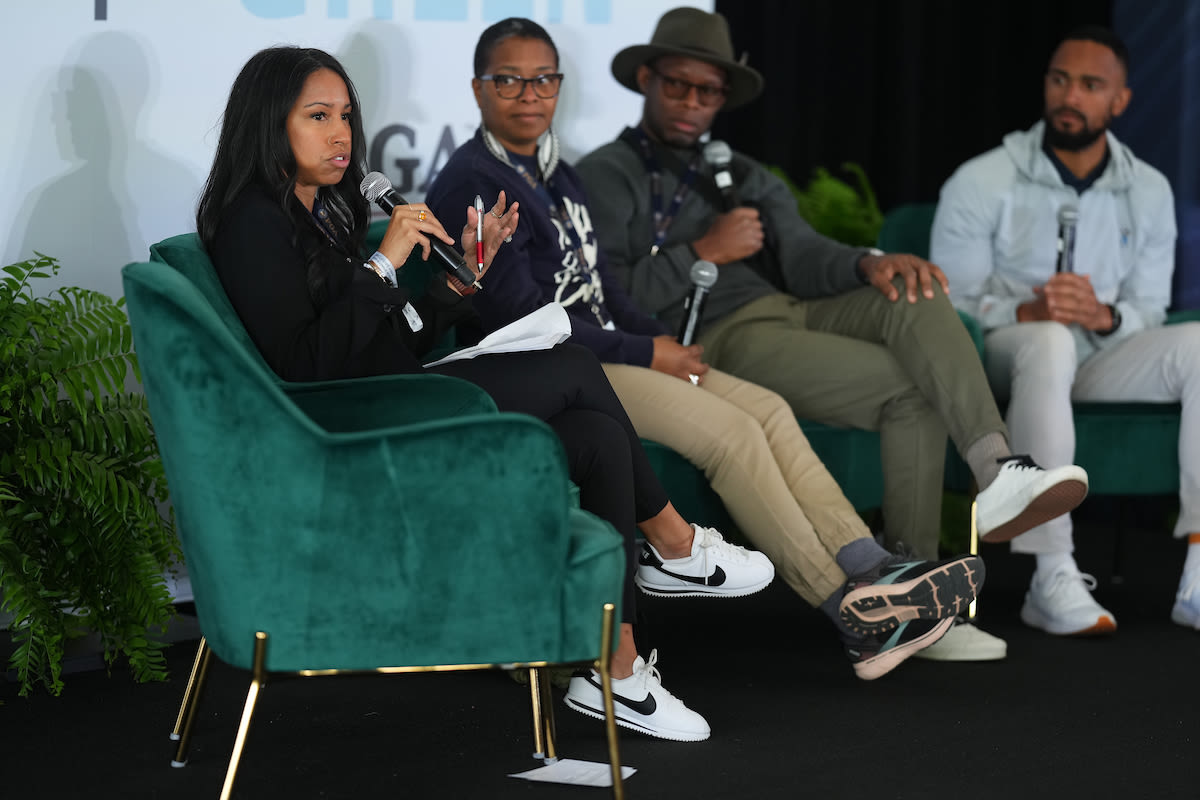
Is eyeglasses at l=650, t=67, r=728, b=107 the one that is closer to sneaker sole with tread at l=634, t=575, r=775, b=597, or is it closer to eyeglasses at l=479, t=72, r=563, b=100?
eyeglasses at l=479, t=72, r=563, b=100

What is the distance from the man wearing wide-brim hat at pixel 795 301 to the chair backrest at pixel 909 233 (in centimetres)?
40

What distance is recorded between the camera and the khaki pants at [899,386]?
9.93 ft

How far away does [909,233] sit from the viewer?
3.81 metres

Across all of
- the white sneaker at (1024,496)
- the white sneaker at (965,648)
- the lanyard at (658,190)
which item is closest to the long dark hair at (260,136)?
the lanyard at (658,190)

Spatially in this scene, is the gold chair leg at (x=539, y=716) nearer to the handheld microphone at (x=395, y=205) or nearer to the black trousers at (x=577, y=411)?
the black trousers at (x=577, y=411)

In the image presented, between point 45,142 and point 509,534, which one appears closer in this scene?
point 509,534

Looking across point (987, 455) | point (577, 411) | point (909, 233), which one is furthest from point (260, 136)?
point (909, 233)

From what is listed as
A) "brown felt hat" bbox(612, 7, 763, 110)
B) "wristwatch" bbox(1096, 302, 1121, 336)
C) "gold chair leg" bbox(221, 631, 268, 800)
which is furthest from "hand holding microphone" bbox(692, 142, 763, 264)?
"gold chair leg" bbox(221, 631, 268, 800)

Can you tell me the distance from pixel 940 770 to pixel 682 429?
854mm

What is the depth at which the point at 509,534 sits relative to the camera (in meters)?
1.81

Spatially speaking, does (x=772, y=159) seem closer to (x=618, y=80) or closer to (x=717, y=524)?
(x=618, y=80)

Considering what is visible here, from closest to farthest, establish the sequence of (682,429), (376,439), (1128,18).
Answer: (376,439)
(682,429)
(1128,18)

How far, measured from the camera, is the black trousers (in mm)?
2342

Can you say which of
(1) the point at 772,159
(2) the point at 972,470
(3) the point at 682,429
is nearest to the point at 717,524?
(3) the point at 682,429
